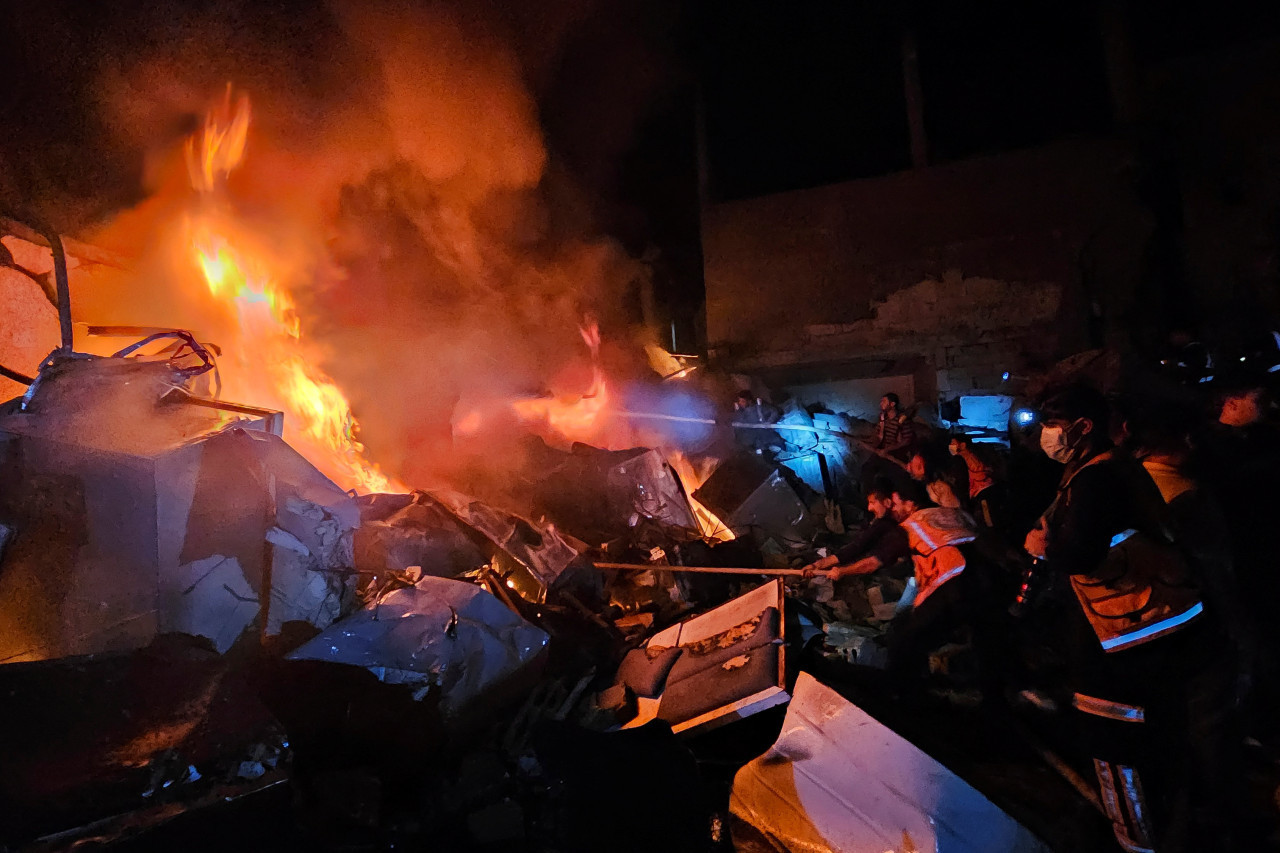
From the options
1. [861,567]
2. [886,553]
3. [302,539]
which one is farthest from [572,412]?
[886,553]

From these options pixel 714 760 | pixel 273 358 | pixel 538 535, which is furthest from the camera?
pixel 273 358

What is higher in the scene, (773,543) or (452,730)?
(773,543)

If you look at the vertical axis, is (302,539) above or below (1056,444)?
below

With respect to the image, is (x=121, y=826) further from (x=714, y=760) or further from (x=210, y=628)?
(x=714, y=760)

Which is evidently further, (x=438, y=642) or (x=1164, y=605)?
(x=438, y=642)

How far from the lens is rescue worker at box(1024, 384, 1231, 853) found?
2.66 m

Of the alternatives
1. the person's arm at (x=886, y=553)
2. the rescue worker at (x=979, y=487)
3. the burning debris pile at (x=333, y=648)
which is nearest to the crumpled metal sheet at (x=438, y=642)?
the burning debris pile at (x=333, y=648)

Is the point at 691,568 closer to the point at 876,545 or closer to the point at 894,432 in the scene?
the point at 876,545

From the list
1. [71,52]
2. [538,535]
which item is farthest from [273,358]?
[538,535]

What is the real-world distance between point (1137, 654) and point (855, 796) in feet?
4.87

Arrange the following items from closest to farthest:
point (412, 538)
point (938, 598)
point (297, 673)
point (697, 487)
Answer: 1. point (297, 673)
2. point (938, 598)
3. point (412, 538)
4. point (697, 487)

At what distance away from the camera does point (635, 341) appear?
35.8ft

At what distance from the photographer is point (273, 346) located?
26.7 ft

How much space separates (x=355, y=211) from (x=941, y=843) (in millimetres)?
9732
